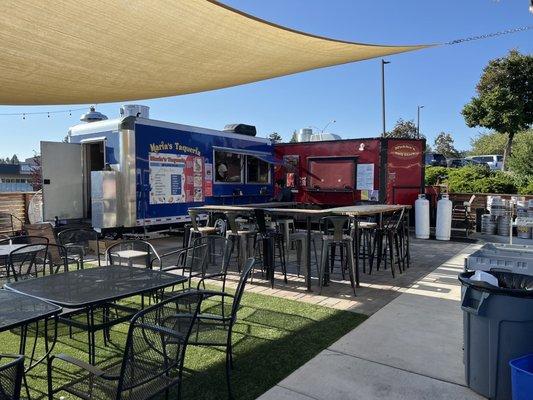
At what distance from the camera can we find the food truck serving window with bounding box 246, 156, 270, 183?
1080 centimetres

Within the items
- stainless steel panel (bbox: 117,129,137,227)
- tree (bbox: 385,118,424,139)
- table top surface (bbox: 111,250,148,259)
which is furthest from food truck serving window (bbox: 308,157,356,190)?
tree (bbox: 385,118,424,139)

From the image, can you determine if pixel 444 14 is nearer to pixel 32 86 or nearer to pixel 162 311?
pixel 32 86

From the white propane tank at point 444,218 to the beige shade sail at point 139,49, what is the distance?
17.4 feet

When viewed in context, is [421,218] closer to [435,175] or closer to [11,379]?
[435,175]

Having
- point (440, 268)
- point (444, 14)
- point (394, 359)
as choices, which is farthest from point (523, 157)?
point (394, 359)

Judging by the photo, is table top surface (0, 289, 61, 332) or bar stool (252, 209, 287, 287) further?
bar stool (252, 209, 287, 287)

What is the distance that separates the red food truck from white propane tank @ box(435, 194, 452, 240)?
91 centimetres

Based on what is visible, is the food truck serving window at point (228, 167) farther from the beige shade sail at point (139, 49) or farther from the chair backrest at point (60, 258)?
the chair backrest at point (60, 258)

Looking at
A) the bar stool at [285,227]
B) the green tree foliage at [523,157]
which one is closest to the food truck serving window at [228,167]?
the bar stool at [285,227]

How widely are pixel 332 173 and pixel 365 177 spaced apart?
0.89 m

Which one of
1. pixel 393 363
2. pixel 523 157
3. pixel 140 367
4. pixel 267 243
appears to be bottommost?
pixel 393 363

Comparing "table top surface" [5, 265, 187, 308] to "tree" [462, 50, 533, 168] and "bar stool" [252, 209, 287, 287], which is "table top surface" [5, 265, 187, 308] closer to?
"bar stool" [252, 209, 287, 287]

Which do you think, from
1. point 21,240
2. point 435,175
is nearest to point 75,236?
point 21,240

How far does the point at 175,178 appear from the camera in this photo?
851 cm
